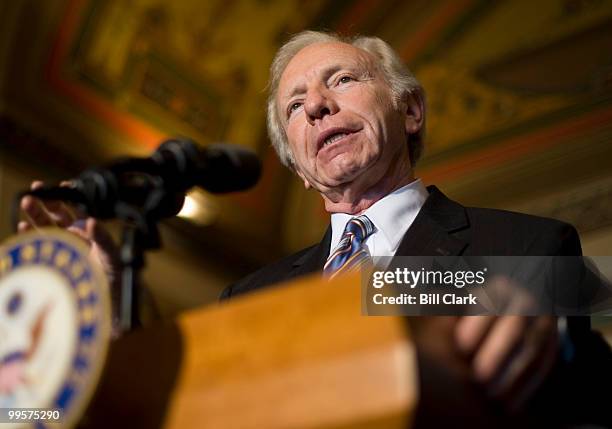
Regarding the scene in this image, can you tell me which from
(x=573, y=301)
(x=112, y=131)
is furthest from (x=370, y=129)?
(x=112, y=131)

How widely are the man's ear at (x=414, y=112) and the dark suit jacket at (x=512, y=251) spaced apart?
0.79 ft

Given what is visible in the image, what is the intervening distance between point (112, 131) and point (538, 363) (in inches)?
211

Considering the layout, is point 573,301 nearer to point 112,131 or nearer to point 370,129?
point 370,129

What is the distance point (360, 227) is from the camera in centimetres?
151

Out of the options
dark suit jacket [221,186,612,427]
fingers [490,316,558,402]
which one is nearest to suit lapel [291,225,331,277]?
dark suit jacket [221,186,612,427]

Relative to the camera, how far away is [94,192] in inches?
47.3

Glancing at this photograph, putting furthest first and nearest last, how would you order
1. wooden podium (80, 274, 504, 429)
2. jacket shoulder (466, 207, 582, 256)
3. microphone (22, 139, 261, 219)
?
1. jacket shoulder (466, 207, 582, 256)
2. microphone (22, 139, 261, 219)
3. wooden podium (80, 274, 504, 429)

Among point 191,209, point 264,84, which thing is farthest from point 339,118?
point 264,84

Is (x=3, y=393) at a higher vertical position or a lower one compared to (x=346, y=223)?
higher

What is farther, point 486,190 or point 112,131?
point 486,190

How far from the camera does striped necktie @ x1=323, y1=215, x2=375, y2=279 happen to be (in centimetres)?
138

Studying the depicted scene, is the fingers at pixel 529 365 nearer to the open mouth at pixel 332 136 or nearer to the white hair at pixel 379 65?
the open mouth at pixel 332 136

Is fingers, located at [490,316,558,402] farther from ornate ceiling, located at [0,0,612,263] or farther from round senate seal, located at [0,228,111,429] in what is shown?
ornate ceiling, located at [0,0,612,263]

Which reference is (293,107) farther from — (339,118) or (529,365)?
(529,365)
